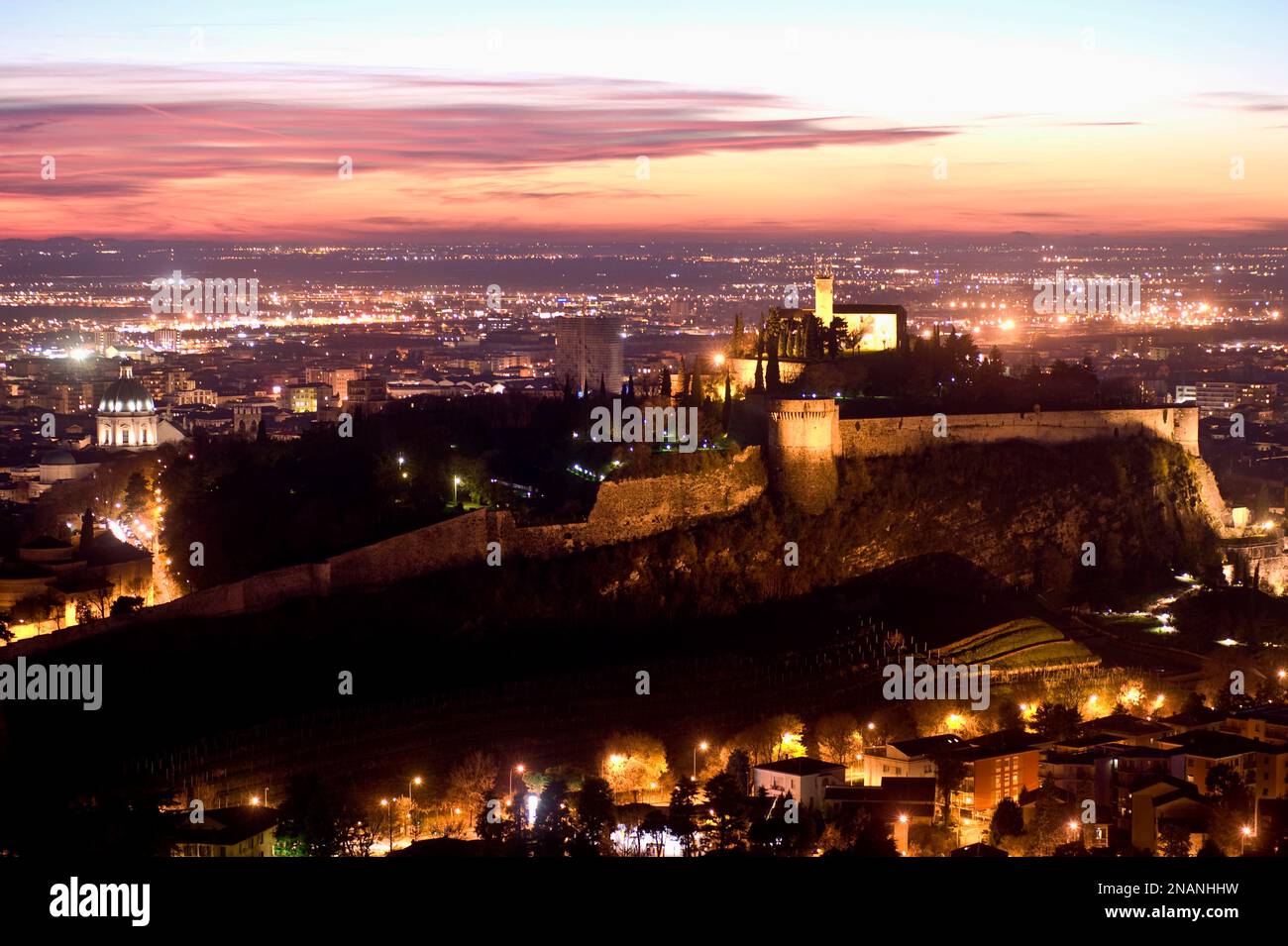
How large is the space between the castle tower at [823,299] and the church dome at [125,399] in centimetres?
3153

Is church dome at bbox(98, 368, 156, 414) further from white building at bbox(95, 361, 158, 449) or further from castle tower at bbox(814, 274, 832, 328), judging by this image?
castle tower at bbox(814, 274, 832, 328)

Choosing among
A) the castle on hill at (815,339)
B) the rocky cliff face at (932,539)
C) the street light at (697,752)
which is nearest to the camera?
the street light at (697,752)

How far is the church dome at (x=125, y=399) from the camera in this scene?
221ft

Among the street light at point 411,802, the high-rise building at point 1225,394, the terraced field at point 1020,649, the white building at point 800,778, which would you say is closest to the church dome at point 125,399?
the high-rise building at point 1225,394

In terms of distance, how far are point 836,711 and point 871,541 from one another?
726 centimetres

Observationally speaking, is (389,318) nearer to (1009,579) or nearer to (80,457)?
(80,457)

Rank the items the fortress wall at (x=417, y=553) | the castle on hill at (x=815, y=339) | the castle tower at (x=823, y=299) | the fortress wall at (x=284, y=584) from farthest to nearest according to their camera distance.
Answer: the castle tower at (x=823, y=299)
the castle on hill at (x=815, y=339)
the fortress wall at (x=417, y=553)
the fortress wall at (x=284, y=584)

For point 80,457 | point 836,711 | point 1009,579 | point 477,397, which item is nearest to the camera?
point 836,711

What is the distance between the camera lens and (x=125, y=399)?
67.4 meters

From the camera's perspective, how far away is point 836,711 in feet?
99.1

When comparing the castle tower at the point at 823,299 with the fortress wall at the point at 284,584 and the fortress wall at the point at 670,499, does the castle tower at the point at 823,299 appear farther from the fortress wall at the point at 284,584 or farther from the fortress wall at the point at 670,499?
the fortress wall at the point at 284,584

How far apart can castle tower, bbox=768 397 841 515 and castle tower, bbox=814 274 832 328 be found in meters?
5.84

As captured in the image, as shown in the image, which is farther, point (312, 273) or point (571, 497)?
point (312, 273)
